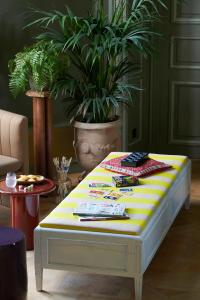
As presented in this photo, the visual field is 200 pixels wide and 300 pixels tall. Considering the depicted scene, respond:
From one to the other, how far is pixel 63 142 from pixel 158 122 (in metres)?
0.86

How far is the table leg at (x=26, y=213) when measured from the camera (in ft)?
13.4

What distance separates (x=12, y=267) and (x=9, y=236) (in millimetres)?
170

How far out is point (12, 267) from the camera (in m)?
3.33

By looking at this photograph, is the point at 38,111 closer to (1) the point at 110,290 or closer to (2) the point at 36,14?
(2) the point at 36,14

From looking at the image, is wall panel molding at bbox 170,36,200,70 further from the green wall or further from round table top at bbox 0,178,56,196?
round table top at bbox 0,178,56,196

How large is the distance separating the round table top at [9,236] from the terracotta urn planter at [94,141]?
1709 mm

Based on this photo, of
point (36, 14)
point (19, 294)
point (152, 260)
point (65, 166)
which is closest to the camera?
point (19, 294)

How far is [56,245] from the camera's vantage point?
11.6ft

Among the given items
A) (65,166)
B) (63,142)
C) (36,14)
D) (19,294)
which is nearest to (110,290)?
(19,294)

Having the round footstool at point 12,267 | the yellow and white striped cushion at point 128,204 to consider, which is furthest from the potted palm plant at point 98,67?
the round footstool at point 12,267

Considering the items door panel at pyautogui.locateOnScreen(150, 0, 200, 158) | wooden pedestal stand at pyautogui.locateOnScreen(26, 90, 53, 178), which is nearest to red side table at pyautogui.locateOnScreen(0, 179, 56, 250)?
wooden pedestal stand at pyautogui.locateOnScreen(26, 90, 53, 178)

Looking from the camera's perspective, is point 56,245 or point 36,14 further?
point 36,14

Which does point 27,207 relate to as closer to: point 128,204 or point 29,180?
point 29,180

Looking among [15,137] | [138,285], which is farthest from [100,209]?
[15,137]
